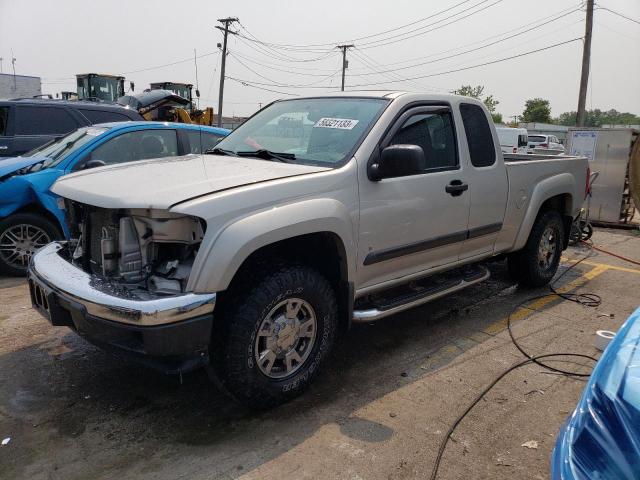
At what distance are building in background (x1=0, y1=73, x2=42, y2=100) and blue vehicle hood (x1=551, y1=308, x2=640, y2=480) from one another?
164 feet

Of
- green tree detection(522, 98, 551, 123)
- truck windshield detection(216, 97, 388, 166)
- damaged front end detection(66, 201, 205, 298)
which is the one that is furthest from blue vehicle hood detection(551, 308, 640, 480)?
green tree detection(522, 98, 551, 123)

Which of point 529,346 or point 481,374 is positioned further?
point 529,346

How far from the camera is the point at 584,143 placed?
1006cm

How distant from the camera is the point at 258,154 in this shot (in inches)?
146

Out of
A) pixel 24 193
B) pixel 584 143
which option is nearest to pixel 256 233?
pixel 24 193

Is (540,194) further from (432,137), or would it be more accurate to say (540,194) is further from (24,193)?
(24,193)

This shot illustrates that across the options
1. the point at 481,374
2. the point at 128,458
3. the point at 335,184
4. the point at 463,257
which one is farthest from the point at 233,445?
the point at 463,257

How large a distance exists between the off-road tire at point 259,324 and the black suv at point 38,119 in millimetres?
5598

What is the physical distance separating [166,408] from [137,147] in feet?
12.0

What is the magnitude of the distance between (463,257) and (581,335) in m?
1.21

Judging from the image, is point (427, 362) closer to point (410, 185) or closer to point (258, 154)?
point (410, 185)

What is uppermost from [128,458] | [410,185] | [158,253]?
[410,185]

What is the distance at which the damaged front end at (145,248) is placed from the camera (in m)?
2.71

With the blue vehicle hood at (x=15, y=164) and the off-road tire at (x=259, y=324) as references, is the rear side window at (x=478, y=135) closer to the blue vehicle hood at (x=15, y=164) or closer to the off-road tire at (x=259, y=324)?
the off-road tire at (x=259, y=324)
